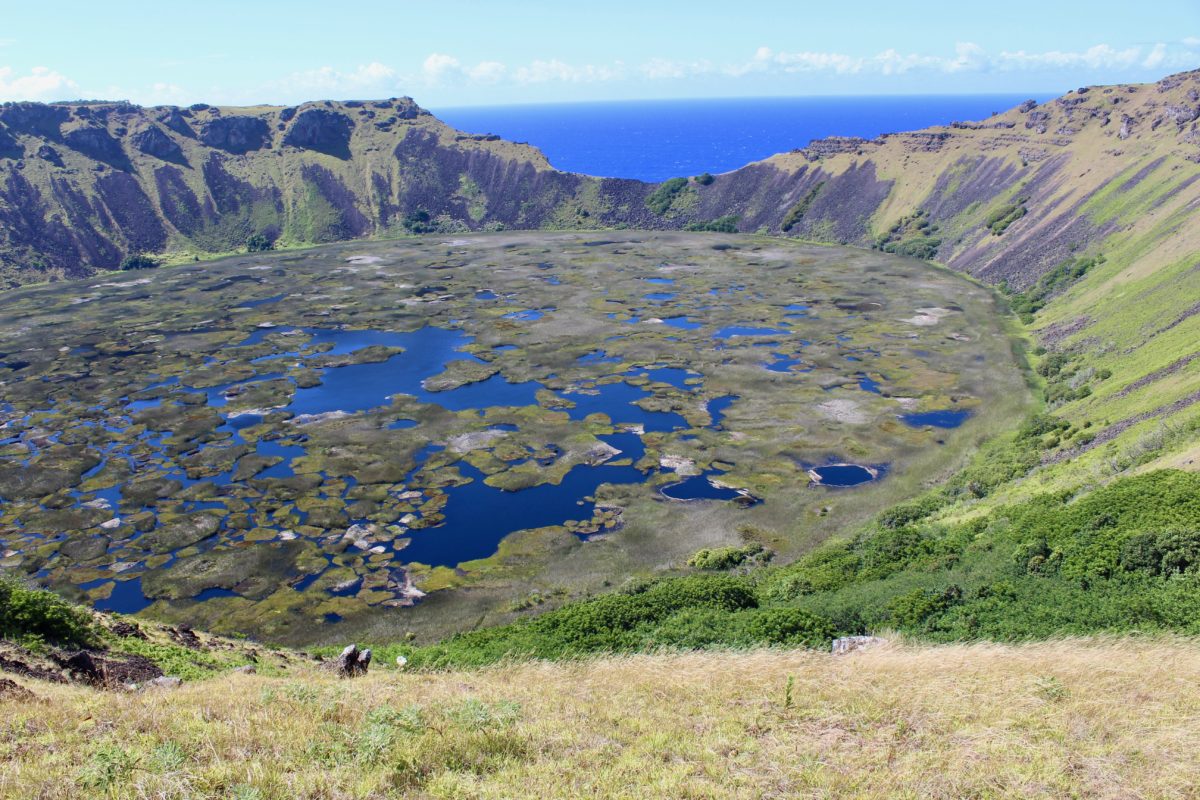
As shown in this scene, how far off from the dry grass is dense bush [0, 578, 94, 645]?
7256mm

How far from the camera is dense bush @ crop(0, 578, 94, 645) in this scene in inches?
1006

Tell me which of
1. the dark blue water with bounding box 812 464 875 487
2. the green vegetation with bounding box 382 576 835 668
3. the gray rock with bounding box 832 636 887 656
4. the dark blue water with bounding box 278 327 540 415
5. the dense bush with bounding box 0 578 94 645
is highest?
the dense bush with bounding box 0 578 94 645

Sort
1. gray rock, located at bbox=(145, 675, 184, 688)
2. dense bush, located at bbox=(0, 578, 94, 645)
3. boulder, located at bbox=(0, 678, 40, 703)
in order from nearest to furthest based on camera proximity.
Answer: boulder, located at bbox=(0, 678, 40, 703) → gray rock, located at bbox=(145, 675, 184, 688) → dense bush, located at bbox=(0, 578, 94, 645)

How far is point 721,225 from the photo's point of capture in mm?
196000

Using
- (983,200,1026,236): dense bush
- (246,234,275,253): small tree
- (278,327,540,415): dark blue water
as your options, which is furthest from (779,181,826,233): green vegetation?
(246,234,275,253): small tree

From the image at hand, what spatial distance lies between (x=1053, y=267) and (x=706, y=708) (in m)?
127

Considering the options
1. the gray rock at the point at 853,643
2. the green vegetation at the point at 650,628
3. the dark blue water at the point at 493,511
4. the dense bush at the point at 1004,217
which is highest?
the dense bush at the point at 1004,217

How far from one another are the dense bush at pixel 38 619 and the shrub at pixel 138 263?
17098 cm

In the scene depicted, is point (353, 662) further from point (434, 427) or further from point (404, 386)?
point (404, 386)

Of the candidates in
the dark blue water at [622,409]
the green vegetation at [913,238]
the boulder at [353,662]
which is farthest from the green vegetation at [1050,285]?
the boulder at [353,662]


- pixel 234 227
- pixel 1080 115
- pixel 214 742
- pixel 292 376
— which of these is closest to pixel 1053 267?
pixel 1080 115

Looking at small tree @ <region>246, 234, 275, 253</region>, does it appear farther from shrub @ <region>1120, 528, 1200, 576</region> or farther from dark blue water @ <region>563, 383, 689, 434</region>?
shrub @ <region>1120, 528, 1200, 576</region>

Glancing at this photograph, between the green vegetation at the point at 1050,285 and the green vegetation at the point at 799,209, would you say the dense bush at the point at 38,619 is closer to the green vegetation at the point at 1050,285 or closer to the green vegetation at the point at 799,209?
the green vegetation at the point at 1050,285

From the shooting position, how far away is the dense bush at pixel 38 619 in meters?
25.6
